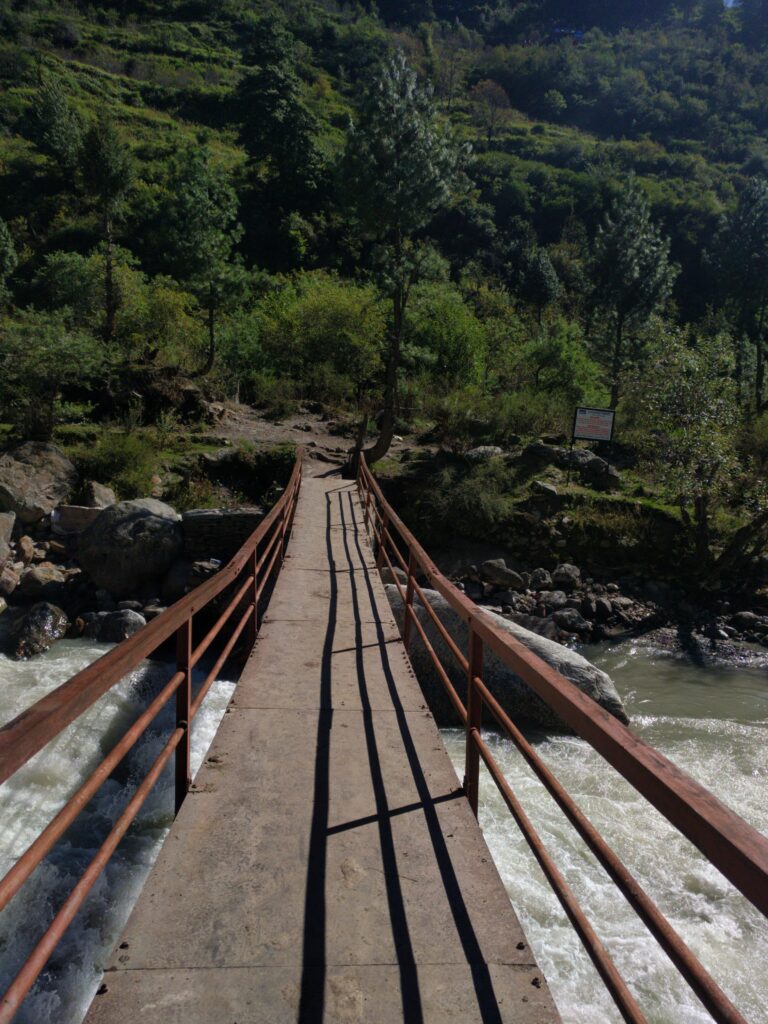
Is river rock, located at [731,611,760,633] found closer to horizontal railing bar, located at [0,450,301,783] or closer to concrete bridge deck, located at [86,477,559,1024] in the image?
concrete bridge deck, located at [86,477,559,1024]

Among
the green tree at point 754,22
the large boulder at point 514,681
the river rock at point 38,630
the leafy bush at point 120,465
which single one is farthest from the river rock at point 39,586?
the green tree at point 754,22

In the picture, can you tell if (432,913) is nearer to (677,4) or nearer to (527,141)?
(527,141)

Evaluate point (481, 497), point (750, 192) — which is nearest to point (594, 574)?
point (481, 497)

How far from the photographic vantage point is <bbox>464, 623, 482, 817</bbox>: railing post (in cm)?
289

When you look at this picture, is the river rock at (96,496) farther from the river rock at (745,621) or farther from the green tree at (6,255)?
the green tree at (6,255)

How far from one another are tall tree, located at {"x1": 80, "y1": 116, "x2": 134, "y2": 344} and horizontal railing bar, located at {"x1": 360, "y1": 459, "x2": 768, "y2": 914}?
23422mm

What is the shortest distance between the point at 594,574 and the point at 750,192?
88.0 ft

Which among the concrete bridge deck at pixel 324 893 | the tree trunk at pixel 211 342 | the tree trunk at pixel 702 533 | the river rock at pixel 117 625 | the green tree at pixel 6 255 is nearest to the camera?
the concrete bridge deck at pixel 324 893

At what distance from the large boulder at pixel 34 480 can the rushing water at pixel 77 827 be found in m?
5.01

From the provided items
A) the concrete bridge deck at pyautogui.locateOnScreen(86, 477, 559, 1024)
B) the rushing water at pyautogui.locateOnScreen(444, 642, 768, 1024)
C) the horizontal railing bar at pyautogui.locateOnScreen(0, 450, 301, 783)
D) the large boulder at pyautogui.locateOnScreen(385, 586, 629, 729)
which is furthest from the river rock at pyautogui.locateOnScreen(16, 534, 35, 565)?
the horizontal railing bar at pyautogui.locateOnScreen(0, 450, 301, 783)

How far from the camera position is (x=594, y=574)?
14156 millimetres

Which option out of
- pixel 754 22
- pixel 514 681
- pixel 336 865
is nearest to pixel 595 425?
→ pixel 514 681

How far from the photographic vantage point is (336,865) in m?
2.54

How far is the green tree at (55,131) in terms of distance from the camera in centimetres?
4588
